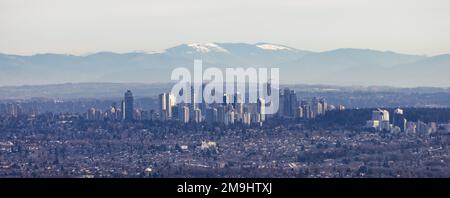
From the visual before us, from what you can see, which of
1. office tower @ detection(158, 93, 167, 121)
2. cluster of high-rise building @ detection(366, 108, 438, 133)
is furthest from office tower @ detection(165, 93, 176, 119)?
cluster of high-rise building @ detection(366, 108, 438, 133)

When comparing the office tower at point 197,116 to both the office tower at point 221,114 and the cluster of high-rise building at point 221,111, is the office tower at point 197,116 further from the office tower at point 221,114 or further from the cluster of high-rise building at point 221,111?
the office tower at point 221,114

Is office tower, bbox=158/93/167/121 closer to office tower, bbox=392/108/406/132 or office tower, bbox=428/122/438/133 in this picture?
office tower, bbox=392/108/406/132

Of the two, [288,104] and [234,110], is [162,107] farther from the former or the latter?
[288,104]

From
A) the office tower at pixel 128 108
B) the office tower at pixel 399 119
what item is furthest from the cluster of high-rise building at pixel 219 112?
the office tower at pixel 399 119

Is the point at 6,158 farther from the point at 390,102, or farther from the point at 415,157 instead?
the point at 390,102

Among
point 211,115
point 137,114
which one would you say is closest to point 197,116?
point 211,115
